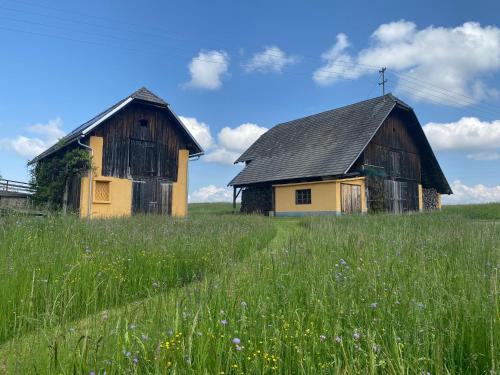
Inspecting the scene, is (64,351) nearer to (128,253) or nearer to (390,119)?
(128,253)

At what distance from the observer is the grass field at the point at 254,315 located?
216 cm

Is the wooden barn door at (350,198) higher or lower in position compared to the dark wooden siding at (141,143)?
lower

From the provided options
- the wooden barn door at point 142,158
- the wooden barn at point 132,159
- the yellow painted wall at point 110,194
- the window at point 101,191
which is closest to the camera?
the yellow painted wall at point 110,194

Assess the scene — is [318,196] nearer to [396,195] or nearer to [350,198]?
[350,198]

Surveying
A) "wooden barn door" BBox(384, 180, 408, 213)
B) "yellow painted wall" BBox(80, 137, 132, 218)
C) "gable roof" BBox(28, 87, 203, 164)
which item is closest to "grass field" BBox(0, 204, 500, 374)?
"yellow painted wall" BBox(80, 137, 132, 218)

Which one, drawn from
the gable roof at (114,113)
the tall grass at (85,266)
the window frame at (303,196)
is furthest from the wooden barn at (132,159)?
the tall grass at (85,266)

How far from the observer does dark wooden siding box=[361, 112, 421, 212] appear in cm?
2342

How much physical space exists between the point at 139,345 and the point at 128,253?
3544 millimetres

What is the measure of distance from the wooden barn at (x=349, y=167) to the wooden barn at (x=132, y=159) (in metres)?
7.08

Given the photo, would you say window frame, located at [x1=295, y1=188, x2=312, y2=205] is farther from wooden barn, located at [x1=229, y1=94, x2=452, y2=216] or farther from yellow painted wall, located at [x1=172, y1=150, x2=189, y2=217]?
yellow painted wall, located at [x1=172, y1=150, x2=189, y2=217]

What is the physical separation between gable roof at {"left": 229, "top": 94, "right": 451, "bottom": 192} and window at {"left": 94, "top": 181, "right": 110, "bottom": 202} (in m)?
11.5

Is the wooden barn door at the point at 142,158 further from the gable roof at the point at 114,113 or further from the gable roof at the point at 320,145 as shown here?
the gable roof at the point at 320,145

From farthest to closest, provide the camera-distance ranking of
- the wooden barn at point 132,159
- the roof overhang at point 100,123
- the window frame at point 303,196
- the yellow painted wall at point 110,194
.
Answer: the window frame at point 303,196, the wooden barn at point 132,159, the yellow painted wall at point 110,194, the roof overhang at point 100,123

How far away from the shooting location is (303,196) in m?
24.0
